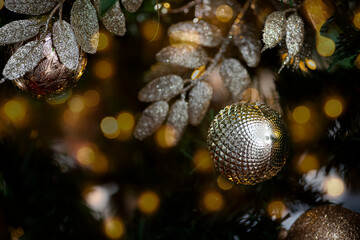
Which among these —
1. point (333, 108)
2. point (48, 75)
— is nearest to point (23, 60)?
point (48, 75)

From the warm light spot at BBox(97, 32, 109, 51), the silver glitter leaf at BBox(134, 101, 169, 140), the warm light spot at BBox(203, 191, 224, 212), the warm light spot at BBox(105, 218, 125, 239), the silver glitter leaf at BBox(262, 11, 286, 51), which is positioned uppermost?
the silver glitter leaf at BBox(262, 11, 286, 51)

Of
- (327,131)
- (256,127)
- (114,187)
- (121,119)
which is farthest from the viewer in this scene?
(114,187)

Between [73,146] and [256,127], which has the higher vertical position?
[256,127]

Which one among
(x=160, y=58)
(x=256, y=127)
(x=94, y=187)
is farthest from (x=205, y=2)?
(x=94, y=187)

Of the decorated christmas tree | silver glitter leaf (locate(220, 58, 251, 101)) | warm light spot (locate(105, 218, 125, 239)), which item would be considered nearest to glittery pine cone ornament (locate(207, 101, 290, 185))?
the decorated christmas tree

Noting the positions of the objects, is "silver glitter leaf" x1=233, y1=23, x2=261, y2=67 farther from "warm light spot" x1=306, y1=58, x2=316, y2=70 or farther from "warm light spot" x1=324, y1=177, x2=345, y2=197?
"warm light spot" x1=324, y1=177, x2=345, y2=197

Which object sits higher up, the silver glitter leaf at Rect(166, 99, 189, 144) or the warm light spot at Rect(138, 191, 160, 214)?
the silver glitter leaf at Rect(166, 99, 189, 144)

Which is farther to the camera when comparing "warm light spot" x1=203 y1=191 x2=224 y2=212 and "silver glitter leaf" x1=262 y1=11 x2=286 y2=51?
"warm light spot" x1=203 y1=191 x2=224 y2=212

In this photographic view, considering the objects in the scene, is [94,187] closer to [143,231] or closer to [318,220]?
[143,231]
